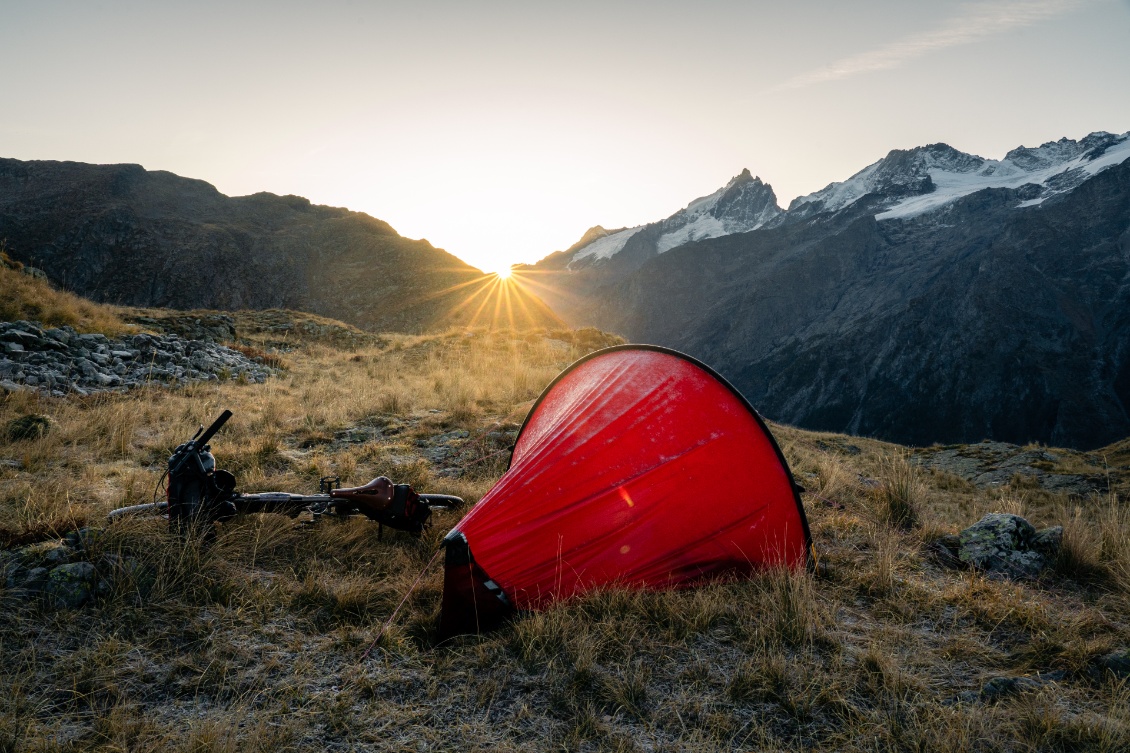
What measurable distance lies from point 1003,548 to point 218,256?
51.0 metres

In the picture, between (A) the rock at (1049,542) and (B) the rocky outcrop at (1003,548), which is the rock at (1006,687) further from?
(A) the rock at (1049,542)

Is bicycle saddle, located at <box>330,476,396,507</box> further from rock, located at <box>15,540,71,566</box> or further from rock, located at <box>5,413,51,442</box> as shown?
rock, located at <box>5,413,51,442</box>

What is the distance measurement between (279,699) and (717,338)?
557ft

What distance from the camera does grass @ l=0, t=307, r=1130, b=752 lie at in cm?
236

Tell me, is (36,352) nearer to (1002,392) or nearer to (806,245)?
(1002,392)

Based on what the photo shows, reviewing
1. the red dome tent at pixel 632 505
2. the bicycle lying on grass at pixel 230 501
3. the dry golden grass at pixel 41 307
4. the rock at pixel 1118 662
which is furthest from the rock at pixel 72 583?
the dry golden grass at pixel 41 307

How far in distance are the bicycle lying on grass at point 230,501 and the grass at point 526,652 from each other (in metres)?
0.16

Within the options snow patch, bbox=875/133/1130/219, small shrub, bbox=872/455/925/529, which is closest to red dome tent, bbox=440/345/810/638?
small shrub, bbox=872/455/925/529

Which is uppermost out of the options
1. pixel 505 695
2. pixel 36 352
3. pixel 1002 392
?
pixel 36 352

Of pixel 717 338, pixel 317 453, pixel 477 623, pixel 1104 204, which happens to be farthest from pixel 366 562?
pixel 1104 204

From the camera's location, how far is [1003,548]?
4.53m

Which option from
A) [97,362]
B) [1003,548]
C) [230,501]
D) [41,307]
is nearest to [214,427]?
[230,501]

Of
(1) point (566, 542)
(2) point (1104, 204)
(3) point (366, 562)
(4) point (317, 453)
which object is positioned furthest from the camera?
(2) point (1104, 204)

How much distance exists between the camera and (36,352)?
9242 mm
